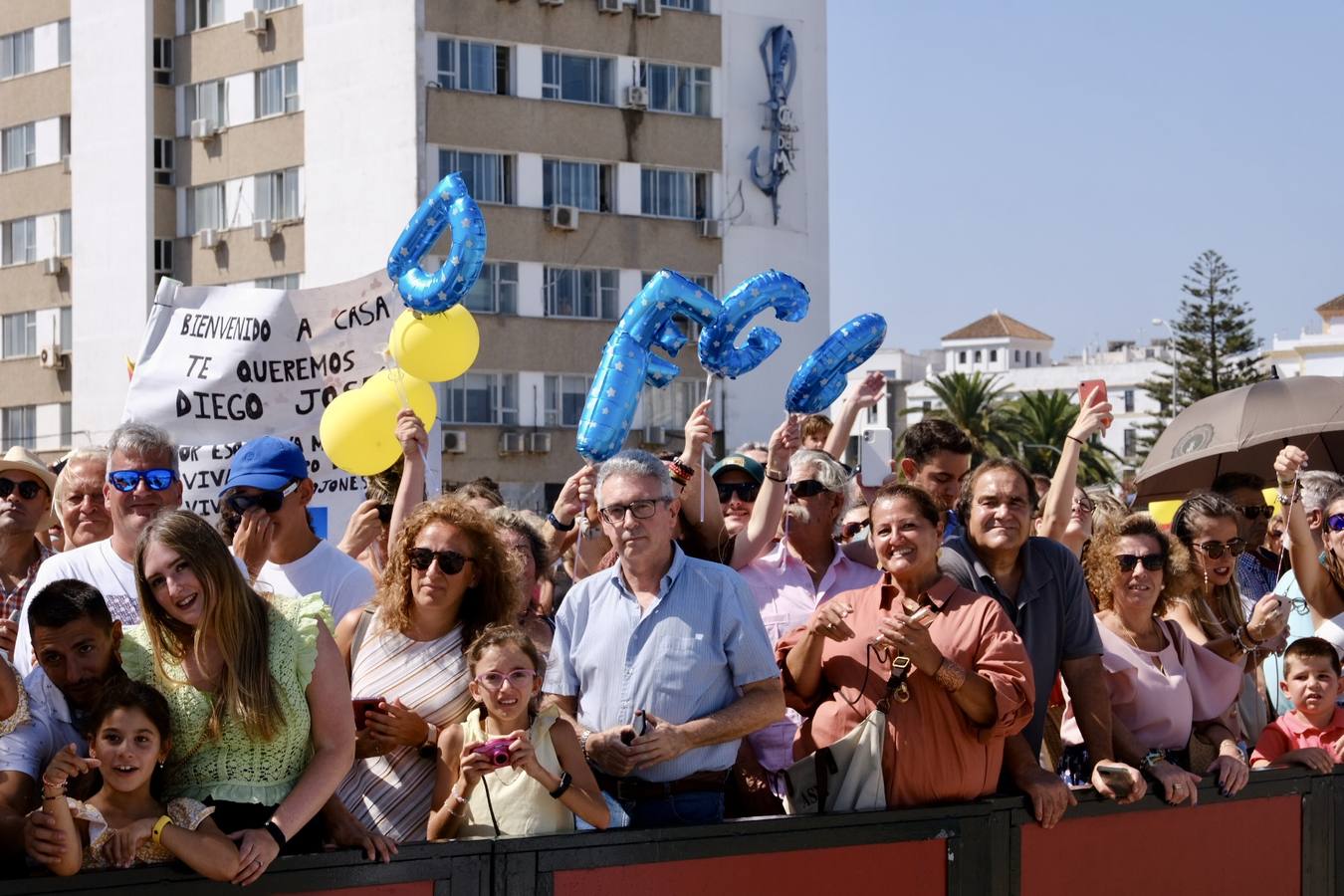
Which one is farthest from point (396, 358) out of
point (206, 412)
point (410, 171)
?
point (410, 171)

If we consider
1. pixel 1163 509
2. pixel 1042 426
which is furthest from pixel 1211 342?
pixel 1163 509

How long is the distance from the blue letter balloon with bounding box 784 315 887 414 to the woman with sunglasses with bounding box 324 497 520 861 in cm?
304

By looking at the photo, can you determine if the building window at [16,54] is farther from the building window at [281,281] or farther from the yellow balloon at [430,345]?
the yellow balloon at [430,345]

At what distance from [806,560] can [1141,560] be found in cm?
129

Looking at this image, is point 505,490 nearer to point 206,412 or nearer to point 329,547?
point 206,412

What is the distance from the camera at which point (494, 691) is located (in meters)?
5.32

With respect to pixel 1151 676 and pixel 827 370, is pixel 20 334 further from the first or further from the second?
pixel 1151 676

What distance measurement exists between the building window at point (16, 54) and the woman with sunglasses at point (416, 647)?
47.6m

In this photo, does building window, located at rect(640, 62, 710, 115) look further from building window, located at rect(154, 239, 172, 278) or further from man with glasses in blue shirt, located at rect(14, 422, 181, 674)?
man with glasses in blue shirt, located at rect(14, 422, 181, 674)

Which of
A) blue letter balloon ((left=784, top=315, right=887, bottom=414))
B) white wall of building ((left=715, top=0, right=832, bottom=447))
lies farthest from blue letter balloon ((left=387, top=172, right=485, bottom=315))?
white wall of building ((left=715, top=0, right=832, bottom=447))

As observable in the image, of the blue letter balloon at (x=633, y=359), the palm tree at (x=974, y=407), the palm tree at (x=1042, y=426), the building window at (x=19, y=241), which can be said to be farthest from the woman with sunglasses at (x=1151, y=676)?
the palm tree at (x=1042, y=426)

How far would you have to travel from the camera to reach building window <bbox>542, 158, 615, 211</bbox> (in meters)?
43.4

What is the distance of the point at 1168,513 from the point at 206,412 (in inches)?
280

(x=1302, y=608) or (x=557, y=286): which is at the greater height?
(x=557, y=286)
